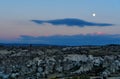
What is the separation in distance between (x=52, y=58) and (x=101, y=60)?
1658cm

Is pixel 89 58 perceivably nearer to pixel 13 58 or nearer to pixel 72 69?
pixel 72 69

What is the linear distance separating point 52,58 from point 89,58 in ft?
41.7

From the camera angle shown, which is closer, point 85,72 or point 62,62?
point 85,72

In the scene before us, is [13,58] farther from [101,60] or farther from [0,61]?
[101,60]

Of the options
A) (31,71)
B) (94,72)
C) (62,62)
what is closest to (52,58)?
(62,62)

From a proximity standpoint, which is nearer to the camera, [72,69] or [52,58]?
[72,69]

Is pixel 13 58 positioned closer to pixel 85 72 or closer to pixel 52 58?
pixel 52 58

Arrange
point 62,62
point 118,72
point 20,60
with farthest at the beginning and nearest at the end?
point 20,60
point 62,62
point 118,72

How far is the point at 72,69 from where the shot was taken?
388ft

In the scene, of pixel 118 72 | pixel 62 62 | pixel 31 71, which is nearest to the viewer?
pixel 118 72

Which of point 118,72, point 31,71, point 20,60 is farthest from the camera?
point 20,60

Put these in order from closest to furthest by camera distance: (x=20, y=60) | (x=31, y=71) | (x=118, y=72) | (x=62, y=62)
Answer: (x=118, y=72) → (x=31, y=71) → (x=62, y=62) → (x=20, y=60)

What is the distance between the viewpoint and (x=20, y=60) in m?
134

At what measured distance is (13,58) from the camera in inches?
5512
